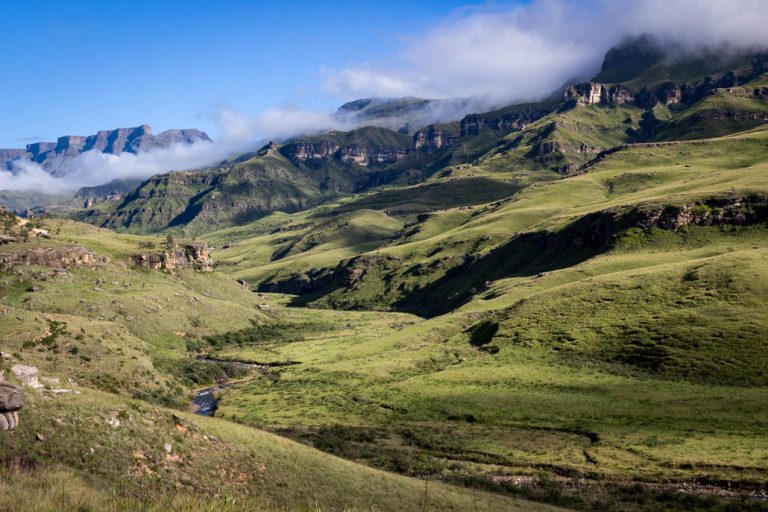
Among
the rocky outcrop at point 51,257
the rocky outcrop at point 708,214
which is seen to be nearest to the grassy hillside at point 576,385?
the rocky outcrop at point 708,214

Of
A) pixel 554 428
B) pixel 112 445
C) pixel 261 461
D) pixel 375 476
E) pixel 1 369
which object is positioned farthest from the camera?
pixel 554 428

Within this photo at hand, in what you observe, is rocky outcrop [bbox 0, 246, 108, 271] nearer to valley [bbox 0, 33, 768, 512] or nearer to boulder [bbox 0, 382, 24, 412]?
valley [bbox 0, 33, 768, 512]

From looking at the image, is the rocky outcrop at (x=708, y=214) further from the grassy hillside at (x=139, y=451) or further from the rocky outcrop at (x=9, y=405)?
the rocky outcrop at (x=9, y=405)

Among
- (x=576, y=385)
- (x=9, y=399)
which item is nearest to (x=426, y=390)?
(x=576, y=385)

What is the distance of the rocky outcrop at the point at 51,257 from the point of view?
482 feet

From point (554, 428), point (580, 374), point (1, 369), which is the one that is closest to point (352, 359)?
point (580, 374)

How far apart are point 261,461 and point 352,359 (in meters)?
95.9

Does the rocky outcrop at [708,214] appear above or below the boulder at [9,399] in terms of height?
above

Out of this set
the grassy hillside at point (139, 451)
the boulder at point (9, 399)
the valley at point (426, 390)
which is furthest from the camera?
the valley at point (426, 390)

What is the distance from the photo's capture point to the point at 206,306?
186 metres

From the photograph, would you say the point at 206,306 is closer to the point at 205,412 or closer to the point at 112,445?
the point at 205,412

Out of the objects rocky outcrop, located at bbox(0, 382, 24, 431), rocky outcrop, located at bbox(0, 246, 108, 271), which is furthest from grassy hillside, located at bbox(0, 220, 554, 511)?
rocky outcrop, located at bbox(0, 246, 108, 271)

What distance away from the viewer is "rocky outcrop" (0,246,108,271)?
147 meters

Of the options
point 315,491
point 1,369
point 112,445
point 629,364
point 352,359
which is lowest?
point 352,359
